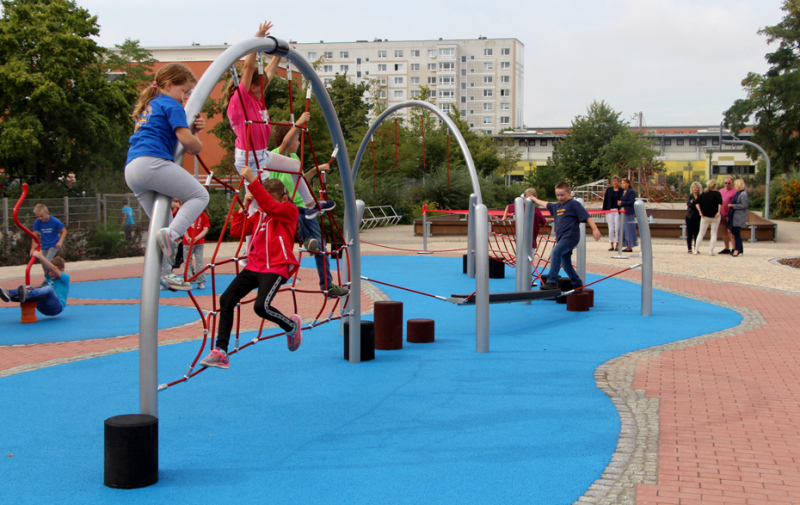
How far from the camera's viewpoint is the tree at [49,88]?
27.6 meters

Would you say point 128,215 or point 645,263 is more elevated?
point 128,215

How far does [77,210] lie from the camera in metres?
19.6

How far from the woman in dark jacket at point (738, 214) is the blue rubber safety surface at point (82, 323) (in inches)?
501

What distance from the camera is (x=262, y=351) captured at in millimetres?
6832

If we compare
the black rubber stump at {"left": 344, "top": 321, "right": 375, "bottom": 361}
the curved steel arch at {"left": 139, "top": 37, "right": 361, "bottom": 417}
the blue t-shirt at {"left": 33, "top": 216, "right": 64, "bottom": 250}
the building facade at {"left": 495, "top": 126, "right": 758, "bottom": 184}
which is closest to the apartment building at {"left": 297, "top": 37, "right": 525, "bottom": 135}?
the building facade at {"left": 495, "top": 126, "right": 758, "bottom": 184}

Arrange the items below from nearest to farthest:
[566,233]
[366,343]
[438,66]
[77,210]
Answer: [366,343], [566,233], [77,210], [438,66]

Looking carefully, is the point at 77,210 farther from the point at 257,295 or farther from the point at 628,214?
the point at 257,295

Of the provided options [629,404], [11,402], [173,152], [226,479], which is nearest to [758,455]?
[629,404]

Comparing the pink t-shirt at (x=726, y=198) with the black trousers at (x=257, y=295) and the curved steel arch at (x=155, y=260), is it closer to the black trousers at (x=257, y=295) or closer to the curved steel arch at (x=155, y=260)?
the black trousers at (x=257, y=295)

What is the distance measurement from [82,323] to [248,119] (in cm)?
495

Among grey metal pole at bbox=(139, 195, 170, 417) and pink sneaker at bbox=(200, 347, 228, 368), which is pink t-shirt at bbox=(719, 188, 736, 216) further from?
grey metal pole at bbox=(139, 195, 170, 417)

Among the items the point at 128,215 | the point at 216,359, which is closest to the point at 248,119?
the point at 216,359

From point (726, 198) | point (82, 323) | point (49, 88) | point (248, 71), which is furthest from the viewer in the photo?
point (49, 88)

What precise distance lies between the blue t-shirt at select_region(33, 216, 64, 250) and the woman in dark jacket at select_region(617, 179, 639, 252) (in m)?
11.7
